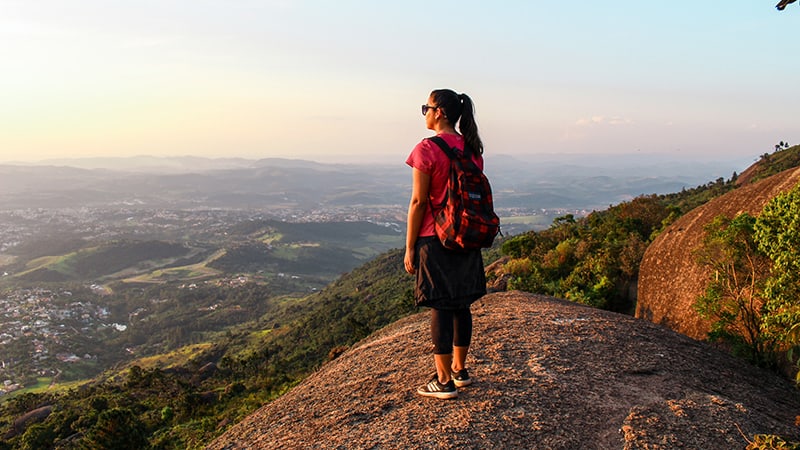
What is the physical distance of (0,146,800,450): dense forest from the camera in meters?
12.8

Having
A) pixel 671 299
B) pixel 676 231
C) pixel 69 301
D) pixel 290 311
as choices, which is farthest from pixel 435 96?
pixel 69 301

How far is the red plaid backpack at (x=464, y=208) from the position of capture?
12.3 ft

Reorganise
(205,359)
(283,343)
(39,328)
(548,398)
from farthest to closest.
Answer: (39,328) → (205,359) → (283,343) → (548,398)

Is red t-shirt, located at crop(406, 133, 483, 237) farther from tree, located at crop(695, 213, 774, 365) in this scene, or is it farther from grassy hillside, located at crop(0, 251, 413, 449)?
grassy hillside, located at crop(0, 251, 413, 449)

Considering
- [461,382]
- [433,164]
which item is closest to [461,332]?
[461,382]

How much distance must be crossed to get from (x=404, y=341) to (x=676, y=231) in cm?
587

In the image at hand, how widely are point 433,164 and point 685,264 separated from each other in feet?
21.3

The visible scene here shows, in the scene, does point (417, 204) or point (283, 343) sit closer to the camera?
point (417, 204)

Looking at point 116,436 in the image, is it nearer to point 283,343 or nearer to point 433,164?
point 433,164

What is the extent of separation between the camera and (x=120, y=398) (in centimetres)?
2862

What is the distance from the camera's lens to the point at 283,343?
166 feet

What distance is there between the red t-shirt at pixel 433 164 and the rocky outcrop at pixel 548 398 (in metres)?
1.68

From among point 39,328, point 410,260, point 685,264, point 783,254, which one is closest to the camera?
point 410,260

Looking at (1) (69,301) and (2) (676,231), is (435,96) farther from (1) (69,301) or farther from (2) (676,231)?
(1) (69,301)
